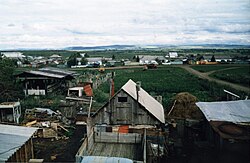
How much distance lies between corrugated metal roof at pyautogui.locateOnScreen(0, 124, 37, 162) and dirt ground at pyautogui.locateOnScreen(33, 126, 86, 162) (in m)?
1.45

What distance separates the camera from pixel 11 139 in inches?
222

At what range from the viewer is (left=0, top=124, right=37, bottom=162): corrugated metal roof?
15.6ft

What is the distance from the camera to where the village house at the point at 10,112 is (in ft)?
34.8

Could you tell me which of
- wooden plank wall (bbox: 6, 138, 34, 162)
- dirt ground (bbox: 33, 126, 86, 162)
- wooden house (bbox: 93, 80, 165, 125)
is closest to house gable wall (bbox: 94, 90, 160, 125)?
wooden house (bbox: 93, 80, 165, 125)

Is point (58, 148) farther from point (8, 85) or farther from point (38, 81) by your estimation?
point (38, 81)

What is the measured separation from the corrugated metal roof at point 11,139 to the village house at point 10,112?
14.7ft

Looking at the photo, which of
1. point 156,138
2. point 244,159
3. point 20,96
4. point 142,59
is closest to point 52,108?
point 20,96

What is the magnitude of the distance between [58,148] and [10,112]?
443 centimetres

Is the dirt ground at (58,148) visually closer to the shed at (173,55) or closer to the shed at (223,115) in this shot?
the shed at (223,115)

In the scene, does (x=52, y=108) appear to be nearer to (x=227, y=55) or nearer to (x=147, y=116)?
(x=147, y=116)

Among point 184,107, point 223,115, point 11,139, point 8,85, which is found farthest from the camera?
point 8,85

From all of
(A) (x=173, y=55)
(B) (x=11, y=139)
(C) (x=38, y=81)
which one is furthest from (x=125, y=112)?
(A) (x=173, y=55)

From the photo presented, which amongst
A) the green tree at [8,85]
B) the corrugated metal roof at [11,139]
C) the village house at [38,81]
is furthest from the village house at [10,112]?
the corrugated metal roof at [11,139]

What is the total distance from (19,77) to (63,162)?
33.0ft
